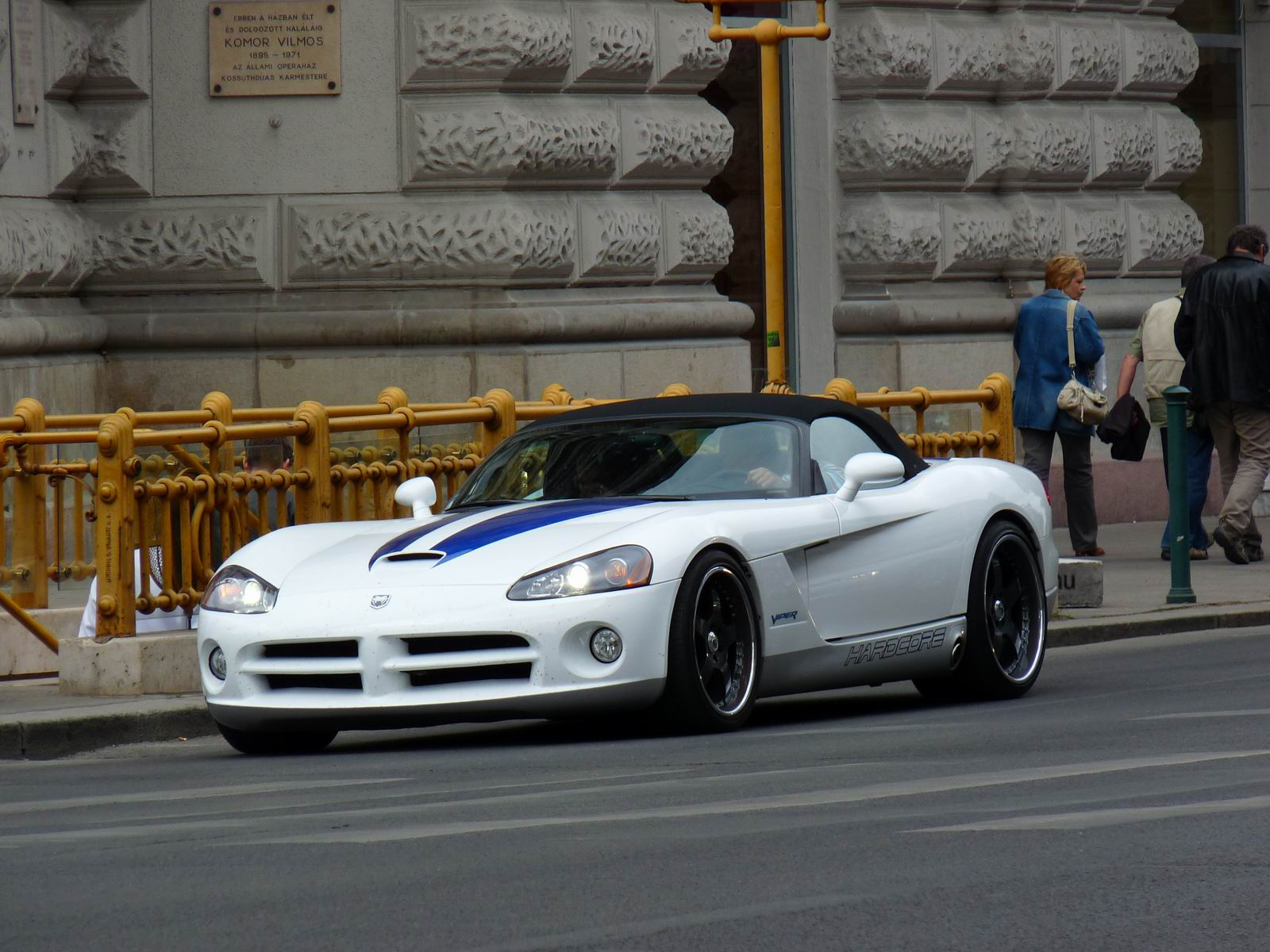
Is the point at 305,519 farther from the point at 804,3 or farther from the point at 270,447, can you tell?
the point at 804,3

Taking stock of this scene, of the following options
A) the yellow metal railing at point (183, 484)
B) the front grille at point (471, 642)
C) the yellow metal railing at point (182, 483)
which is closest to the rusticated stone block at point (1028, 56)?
the yellow metal railing at point (182, 483)

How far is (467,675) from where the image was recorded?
802 cm

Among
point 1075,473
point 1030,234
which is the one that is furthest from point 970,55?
point 1075,473

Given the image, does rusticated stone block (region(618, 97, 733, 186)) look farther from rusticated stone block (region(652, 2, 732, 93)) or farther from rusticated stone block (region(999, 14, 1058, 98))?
rusticated stone block (region(999, 14, 1058, 98))

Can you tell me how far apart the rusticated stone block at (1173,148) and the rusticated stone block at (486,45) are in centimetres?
552

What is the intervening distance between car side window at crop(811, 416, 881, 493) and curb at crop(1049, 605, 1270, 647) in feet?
8.91

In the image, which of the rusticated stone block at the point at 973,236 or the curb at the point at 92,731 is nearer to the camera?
the curb at the point at 92,731

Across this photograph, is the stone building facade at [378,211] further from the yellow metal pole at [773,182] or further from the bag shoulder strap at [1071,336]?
the yellow metal pole at [773,182]

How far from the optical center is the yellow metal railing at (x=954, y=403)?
1268 centimetres

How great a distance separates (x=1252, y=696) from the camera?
29.9ft

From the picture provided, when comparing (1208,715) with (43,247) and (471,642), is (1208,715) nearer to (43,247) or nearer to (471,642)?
(471,642)

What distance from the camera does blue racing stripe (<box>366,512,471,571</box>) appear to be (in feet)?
27.3

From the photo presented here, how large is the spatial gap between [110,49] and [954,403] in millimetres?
5848

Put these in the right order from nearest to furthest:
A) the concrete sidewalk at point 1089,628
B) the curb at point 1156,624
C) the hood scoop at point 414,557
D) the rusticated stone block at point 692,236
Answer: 1. the hood scoop at point 414,557
2. the concrete sidewalk at point 1089,628
3. the curb at point 1156,624
4. the rusticated stone block at point 692,236
